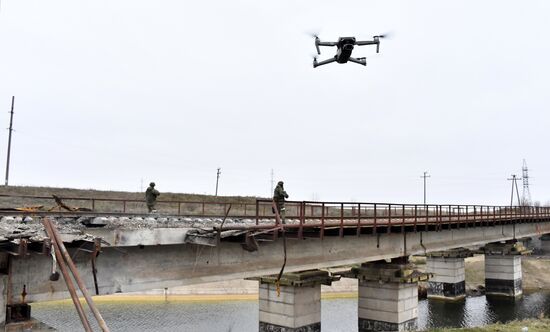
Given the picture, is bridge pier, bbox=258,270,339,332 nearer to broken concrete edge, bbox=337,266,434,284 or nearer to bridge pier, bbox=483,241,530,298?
broken concrete edge, bbox=337,266,434,284

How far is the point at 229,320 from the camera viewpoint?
3162 cm

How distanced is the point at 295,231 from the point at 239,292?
26.5 metres

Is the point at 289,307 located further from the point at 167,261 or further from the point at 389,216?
the point at 167,261

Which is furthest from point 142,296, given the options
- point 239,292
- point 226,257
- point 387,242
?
point 226,257

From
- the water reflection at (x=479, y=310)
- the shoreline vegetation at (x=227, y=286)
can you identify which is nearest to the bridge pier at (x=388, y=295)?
the shoreline vegetation at (x=227, y=286)

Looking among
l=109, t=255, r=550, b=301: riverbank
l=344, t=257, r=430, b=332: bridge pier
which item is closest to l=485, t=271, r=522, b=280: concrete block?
l=109, t=255, r=550, b=301: riverbank

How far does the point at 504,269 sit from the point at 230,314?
1112 inches

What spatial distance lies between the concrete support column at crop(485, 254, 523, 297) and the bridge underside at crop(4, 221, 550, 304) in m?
→ 27.9

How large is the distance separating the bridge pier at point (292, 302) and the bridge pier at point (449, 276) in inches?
941

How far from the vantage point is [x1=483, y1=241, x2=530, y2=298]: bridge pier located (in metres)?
43.7

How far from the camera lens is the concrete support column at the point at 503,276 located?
1722 inches

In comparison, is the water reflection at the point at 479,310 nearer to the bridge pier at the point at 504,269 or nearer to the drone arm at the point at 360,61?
the bridge pier at the point at 504,269

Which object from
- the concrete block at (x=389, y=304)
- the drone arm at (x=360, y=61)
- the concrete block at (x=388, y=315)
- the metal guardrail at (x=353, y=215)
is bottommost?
the concrete block at (x=388, y=315)

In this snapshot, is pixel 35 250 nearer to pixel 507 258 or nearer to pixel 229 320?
pixel 229 320
